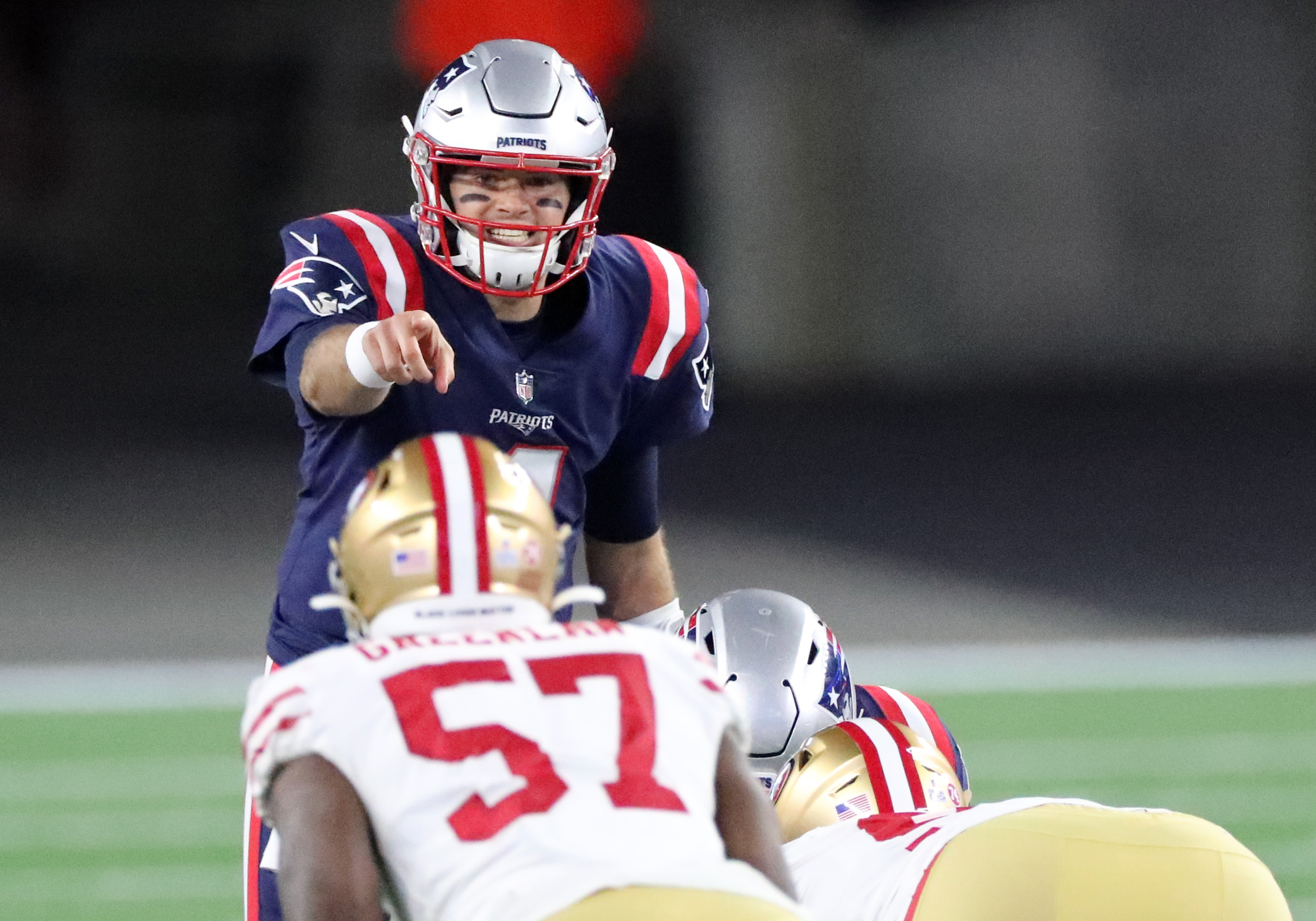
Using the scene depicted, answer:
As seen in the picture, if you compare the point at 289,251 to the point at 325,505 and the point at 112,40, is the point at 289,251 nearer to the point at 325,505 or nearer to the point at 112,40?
the point at 325,505

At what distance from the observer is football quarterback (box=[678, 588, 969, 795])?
2727 millimetres

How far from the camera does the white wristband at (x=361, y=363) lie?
7.34 ft

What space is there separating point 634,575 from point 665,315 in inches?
17.3

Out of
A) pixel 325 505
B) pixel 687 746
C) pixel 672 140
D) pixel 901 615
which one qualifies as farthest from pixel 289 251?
pixel 672 140

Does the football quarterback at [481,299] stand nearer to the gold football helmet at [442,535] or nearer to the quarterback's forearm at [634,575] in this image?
the quarterback's forearm at [634,575]

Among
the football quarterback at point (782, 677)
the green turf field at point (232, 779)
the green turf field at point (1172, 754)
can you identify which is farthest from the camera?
the green turf field at point (1172, 754)

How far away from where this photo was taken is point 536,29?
11406 mm

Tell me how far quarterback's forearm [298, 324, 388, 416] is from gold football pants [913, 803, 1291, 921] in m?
0.91

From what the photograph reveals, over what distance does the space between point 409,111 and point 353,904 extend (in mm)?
10156

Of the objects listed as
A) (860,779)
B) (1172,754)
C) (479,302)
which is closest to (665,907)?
(860,779)

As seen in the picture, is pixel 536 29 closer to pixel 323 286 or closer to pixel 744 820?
pixel 323 286

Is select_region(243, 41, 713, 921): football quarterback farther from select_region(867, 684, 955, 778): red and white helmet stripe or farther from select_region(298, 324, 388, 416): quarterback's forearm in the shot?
select_region(867, 684, 955, 778): red and white helmet stripe

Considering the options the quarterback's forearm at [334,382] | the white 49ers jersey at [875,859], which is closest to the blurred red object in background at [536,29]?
the quarterback's forearm at [334,382]

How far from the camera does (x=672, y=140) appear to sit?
11.5 meters
